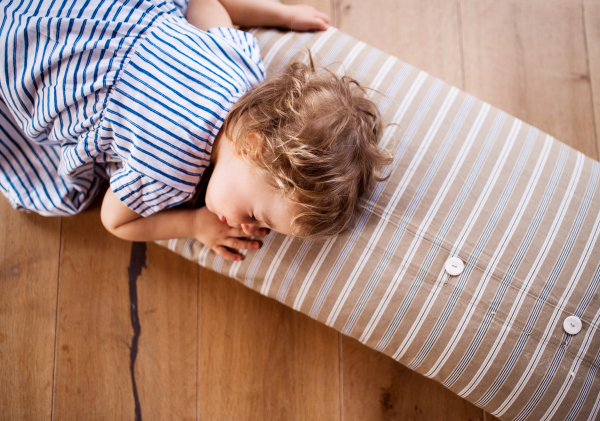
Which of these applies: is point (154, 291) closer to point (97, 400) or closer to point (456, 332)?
point (97, 400)

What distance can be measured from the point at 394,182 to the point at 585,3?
0.89m

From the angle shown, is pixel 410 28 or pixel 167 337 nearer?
pixel 167 337

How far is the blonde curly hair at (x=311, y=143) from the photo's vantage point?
2.07 feet

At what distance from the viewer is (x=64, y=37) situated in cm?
73

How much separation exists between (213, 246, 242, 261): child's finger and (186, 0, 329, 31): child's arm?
51cm

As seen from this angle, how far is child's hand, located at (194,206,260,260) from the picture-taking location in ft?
2.61

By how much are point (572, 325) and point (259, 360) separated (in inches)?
26.6

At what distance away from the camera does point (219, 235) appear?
2.64 feet

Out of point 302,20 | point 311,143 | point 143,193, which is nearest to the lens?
point 311,143

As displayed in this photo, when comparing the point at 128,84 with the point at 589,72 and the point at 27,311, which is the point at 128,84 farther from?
the point at 589,72

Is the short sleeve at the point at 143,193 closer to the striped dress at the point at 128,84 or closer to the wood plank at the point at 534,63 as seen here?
the striped dress at the point at 128,84

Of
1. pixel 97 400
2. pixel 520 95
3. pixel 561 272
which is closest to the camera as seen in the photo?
pixel 561 272

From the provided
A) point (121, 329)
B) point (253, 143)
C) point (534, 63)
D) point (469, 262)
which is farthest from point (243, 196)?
point (534, 63)

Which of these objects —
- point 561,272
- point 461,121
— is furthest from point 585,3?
point 561,272
